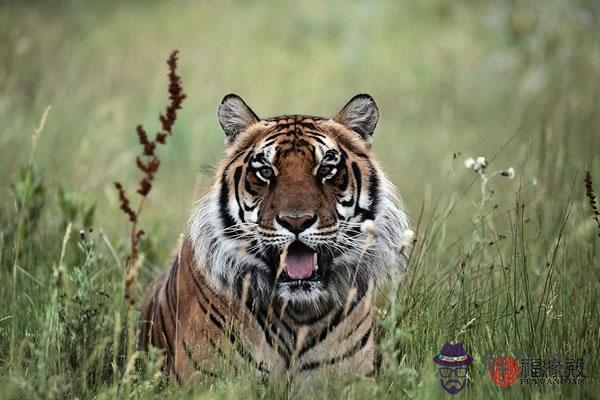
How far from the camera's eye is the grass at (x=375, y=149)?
3.69m

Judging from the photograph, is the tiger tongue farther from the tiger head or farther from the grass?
the grass

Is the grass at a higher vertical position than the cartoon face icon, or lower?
higher

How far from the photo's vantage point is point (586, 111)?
7.71 meters

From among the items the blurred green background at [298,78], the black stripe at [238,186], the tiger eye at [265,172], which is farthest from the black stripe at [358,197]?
the blurred green background at [298,78]

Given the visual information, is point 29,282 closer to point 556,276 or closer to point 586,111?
point 556,276

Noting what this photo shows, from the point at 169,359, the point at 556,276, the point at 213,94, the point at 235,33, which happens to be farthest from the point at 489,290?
the point at 235,33

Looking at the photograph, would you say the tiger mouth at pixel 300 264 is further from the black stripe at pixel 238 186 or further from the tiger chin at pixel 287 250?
the black stripe at pixel 238 186

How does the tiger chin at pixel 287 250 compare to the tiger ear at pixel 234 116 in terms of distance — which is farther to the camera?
the tiger ear at pixel 234 116

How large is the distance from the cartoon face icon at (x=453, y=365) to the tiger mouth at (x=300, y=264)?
0.62 metres

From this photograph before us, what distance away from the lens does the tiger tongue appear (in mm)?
3766

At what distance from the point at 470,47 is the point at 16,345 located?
10.7 meters

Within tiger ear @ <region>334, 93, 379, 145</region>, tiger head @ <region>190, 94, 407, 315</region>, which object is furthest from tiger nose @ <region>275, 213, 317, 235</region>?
tiger ear @ <region>334, 93, 379, 145</region>

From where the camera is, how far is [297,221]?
144 inches

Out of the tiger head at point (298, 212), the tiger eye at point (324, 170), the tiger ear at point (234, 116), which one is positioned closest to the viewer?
the tiger head at point (298, 212)
